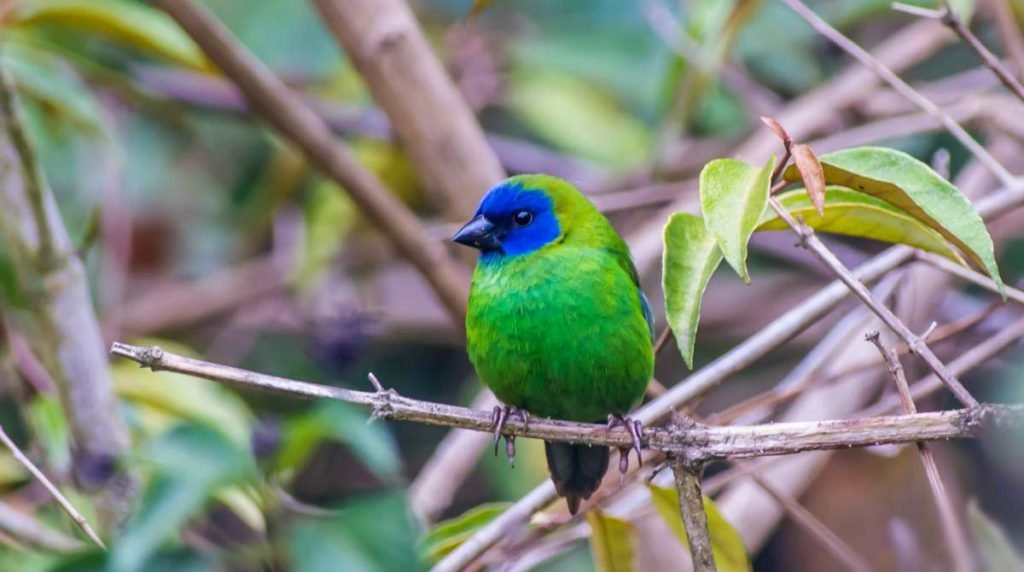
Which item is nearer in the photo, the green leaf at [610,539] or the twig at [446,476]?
the green leaf at [610,539]

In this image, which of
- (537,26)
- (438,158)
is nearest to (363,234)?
(537,26)

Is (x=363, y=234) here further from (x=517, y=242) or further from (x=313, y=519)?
(x=313, y=519)

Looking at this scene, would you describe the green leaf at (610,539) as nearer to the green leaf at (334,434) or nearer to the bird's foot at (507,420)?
the bird's foot at (507,420)

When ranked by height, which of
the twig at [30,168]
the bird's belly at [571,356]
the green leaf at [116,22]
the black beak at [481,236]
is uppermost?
the green leaf at [116,22]

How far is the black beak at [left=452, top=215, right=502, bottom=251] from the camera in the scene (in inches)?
104

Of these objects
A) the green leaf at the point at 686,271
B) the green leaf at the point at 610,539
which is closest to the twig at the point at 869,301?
the green leaf at the point at 686,271

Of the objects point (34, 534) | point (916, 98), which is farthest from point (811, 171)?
point (34, 534)

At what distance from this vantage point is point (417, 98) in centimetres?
303

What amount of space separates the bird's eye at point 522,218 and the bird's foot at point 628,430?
1.49 feet

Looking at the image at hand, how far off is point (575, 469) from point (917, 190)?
904 millimetres

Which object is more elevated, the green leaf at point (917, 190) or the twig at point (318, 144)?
the twig at point (318, 144)

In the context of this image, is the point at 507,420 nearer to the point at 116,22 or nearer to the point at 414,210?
the point at 116,22

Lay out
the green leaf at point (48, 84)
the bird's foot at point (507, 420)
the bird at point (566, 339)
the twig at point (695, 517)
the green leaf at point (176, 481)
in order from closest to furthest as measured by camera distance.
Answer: the twig at point (695, 517) < the bird's foot at point (507, 420) < the green leaf at point (176, 481) < the bird at point (566, 339) < the green leaf at point (48, 84)

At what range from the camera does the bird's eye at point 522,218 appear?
2.65m
